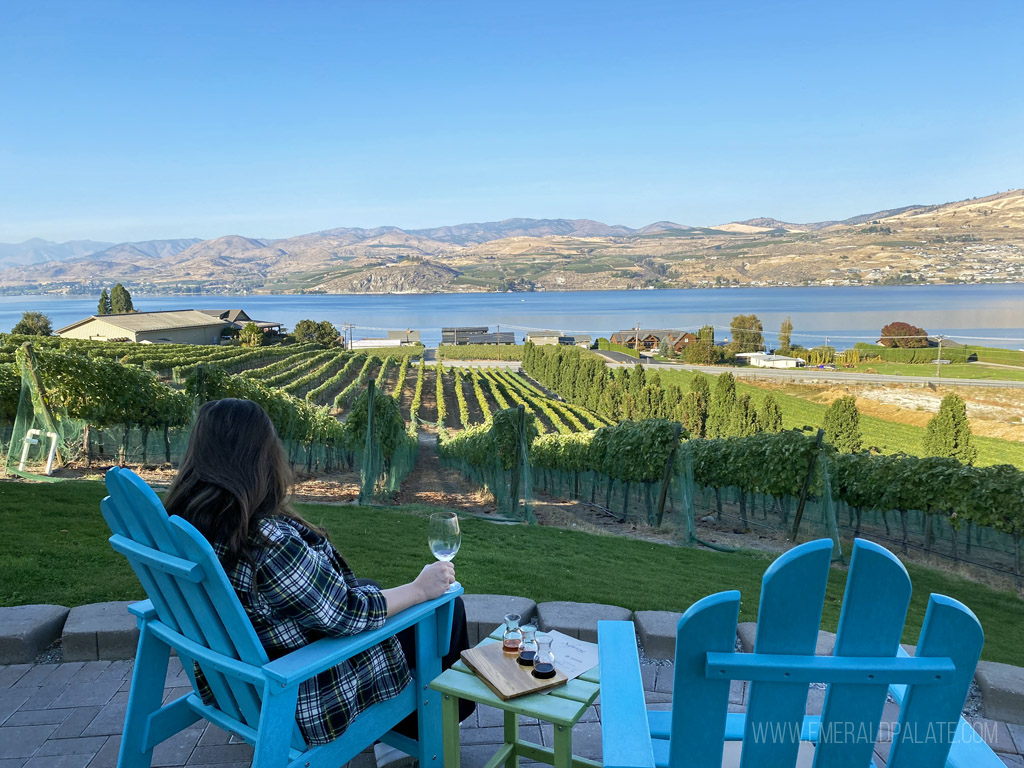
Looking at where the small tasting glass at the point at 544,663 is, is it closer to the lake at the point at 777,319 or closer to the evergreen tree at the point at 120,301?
the evergreen tree at the point at 120,301

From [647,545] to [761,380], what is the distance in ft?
165

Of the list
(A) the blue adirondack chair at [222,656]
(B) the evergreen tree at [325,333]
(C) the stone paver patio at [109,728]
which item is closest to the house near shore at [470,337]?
(B) the evergreen tree at [325,333]

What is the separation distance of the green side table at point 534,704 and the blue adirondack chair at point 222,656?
147 millimetres

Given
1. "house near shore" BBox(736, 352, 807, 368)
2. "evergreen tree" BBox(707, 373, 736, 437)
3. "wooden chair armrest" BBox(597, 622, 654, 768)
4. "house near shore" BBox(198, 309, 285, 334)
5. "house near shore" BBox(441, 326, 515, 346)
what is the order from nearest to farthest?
1. "wooden chair armrest" BBox(597, 622, 654, 768)
2. "evergreen tree" BBox(707, 373, 736, 437)
3. "house near shore" BBox(736, 352, 807, 368)
4. "house near shore" BBox(198, 309, 285, 334)
5. "house near shore" BBox(441, 326, 515, 346)

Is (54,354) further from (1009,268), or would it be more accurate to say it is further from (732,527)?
(1009,268)

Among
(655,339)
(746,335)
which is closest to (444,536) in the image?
(655,339)

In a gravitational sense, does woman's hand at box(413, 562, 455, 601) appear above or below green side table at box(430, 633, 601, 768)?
above

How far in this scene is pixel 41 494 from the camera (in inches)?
236

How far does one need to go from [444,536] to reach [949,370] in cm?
7126

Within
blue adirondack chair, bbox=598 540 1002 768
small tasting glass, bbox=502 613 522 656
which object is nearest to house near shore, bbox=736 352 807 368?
small tasting glass, bbox=502 613 522 656

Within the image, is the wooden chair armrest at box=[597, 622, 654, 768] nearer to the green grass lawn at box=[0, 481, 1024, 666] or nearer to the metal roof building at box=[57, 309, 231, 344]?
the green grass lawn at box=[0, 481, 1024, 666]

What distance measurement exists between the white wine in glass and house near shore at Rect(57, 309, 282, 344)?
55193 mm

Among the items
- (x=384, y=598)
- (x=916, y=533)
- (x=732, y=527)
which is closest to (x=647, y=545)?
(x=732, y=527)

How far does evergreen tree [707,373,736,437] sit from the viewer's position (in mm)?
25234
